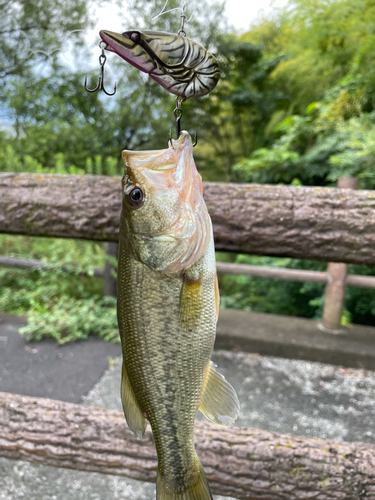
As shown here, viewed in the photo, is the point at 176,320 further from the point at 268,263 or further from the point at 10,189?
the point at 268,263

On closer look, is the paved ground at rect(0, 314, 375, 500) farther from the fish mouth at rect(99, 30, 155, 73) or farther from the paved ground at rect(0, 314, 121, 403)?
the fish mouth at rect(99, 30, 155, 73)

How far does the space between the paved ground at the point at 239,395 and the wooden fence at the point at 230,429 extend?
3.30ft

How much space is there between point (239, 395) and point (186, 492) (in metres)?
2.15

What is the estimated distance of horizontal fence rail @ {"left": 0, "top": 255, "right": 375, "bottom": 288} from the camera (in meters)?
3.23

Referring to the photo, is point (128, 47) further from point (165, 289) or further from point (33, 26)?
point (33, 26)

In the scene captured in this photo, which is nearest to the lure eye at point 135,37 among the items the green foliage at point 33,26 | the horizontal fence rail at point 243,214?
the horizontal fence rail at point 243,214

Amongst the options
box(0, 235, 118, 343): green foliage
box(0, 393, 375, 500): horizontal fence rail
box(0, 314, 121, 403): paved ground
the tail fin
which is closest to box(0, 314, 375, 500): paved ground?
box(0, 314, 121, 403): paved ground

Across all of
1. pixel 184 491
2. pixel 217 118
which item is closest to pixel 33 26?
pixel 217 118

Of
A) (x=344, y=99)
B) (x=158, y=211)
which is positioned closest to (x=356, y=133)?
(x=344, y=99)

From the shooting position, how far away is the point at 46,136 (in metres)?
5.66

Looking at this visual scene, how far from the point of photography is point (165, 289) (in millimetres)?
757

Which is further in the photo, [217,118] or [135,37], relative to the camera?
[217,118]

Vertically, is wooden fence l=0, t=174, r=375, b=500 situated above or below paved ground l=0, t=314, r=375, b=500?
above

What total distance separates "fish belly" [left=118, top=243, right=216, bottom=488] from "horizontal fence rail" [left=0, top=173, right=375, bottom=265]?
1.68 ft
